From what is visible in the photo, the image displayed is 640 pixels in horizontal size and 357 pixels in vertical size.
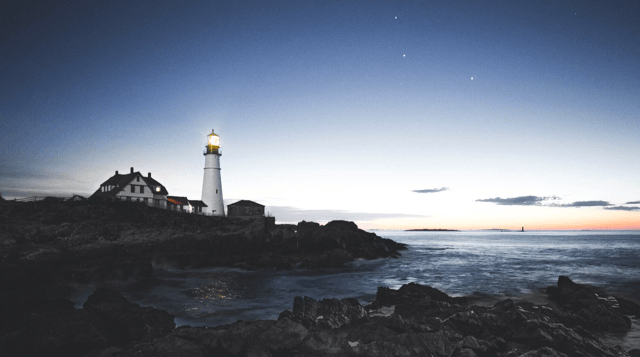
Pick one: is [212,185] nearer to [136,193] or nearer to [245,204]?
[245,204]

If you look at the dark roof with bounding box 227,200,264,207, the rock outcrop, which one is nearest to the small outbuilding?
the dark roof with bounding box 227,200,264,207

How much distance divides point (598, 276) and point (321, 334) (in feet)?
91.1

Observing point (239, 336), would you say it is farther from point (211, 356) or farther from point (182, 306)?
point (182, 306)

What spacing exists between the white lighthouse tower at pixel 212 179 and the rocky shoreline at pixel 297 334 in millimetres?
36709

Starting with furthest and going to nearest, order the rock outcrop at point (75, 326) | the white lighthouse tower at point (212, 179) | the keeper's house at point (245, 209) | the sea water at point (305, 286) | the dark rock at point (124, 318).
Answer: the keeper's house at point (245, 209) → the white lighthouse tower at point (212, 179) → the sea water at point (305, 286) → the dark rock at point (124, 318) → the rock outcrop at point (75, 326)

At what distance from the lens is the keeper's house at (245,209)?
2040 inches

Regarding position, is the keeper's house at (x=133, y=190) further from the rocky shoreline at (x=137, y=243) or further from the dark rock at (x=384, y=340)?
the dark rock at (x=384, y=340)

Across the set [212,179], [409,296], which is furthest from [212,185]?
[409,296]

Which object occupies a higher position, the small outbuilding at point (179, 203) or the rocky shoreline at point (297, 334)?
the small outbuilding at point (179, 203)

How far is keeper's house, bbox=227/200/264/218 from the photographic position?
170 ft

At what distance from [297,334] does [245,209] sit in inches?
1852

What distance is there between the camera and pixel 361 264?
1194 inches

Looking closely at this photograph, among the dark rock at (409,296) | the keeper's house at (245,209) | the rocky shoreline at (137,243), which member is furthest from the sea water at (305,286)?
the keeper's house at (245,209)

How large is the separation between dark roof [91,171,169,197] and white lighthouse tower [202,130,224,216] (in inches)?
297
